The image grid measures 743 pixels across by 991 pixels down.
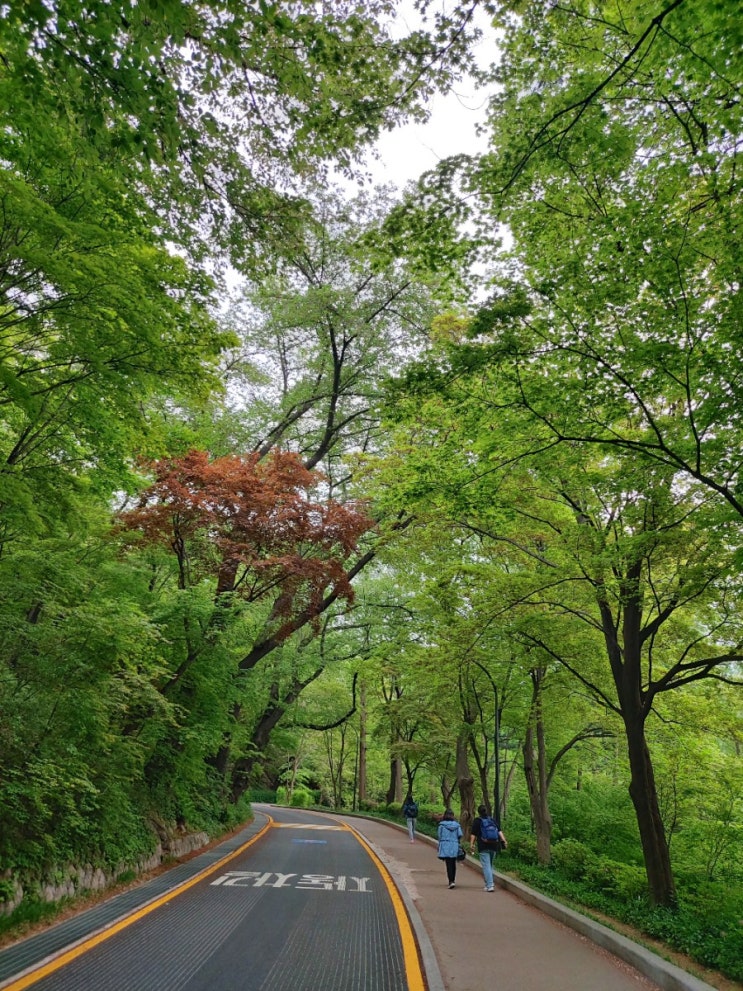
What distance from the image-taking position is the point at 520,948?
616 centimetres

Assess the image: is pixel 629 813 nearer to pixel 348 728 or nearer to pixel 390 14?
pixel 390 14

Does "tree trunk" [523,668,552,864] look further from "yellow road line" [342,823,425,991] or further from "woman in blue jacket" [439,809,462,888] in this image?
"yellow road line" [342,823,425,991]

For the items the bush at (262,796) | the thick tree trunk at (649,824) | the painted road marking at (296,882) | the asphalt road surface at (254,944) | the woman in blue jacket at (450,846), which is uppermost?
the thick tree trunk at (649,824)

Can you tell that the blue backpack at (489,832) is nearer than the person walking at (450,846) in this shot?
No

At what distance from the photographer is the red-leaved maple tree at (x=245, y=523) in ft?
35.3

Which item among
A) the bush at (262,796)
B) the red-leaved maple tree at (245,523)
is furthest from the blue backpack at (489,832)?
the bush at (262,796)

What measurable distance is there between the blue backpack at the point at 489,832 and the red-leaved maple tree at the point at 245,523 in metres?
5.38

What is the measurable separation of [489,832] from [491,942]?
13.0 ft

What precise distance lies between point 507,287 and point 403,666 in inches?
547

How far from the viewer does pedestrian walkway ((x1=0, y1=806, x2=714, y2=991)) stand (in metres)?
5.04

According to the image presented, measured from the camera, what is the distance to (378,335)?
53.2 ft

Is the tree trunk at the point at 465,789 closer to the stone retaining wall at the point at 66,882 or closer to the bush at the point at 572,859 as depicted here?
the bush at the point at 572,859

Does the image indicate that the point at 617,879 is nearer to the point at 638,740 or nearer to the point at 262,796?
the point at 638,740

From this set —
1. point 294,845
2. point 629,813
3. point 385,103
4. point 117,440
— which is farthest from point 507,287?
point 629,813
